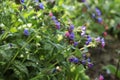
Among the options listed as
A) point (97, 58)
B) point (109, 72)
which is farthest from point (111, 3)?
point (109, 72)

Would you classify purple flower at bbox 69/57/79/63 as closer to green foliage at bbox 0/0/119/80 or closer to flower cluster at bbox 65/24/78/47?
green foliage at bbox 0/0/119/80

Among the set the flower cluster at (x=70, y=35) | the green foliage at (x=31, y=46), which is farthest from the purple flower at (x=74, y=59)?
the flower cluster at (x=70, y=35)

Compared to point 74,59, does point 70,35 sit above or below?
above

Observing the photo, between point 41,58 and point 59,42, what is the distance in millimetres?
180

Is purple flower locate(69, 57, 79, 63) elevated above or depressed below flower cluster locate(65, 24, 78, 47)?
below

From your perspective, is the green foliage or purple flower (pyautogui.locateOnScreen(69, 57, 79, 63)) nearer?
the green foliage

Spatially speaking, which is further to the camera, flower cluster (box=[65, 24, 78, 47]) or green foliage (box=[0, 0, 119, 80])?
flower cluster (box=[65, 24, 78, 47])

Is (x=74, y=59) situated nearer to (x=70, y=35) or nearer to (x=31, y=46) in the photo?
(x=70, y=35)

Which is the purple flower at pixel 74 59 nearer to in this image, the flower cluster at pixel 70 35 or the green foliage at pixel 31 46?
the green foliage at pixel 31 46

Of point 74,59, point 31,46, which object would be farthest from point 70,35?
point 31,46

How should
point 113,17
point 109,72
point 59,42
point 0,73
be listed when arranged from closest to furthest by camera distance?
point 0,73
point 59,42
point 109,72
point 113,17

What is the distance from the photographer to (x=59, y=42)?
2566mm

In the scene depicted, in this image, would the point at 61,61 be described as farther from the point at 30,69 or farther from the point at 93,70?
the point at 93,70

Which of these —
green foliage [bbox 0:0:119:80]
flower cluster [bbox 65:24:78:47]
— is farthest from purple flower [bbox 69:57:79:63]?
flower cluster [bbox 65:24:78:47]
